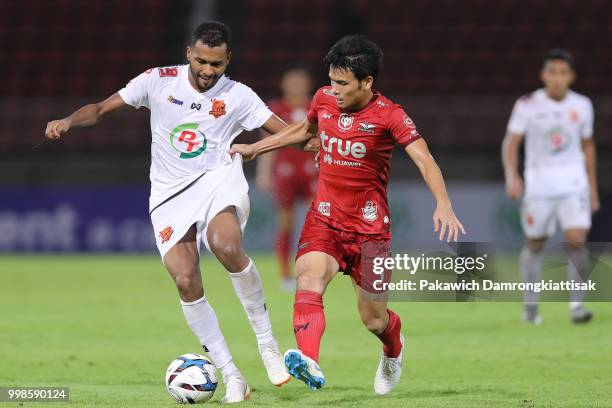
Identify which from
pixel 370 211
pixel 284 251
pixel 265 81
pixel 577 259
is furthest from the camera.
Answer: pixel 265 81

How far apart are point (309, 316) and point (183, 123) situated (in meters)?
1.52

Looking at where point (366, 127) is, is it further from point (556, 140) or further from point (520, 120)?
point (556, 140)

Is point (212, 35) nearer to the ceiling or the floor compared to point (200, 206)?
nearer to the ceiling

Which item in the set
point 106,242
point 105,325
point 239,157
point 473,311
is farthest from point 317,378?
point 106,242

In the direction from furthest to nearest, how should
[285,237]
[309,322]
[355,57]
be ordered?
[285,237], [355,57], [309,322]

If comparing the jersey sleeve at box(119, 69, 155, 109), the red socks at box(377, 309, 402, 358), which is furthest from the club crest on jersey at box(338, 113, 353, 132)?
the jersey sleeve at box(119, 69, 155, 109)

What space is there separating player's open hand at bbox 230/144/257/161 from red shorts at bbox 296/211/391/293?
51 cm

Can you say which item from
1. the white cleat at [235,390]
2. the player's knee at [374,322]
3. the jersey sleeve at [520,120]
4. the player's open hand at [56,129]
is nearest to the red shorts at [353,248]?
the player's knee at [374,322]

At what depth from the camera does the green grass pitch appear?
22.1 ft

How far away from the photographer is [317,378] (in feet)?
18.8

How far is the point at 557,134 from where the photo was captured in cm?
1042

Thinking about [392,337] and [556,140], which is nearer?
[392,337]

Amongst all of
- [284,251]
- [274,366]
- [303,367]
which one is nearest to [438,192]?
[303,367]

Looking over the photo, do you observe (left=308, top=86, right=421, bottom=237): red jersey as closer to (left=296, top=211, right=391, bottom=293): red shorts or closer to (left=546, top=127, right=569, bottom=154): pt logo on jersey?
(left=296, top=211, right=391, bottom=293): red shorts
